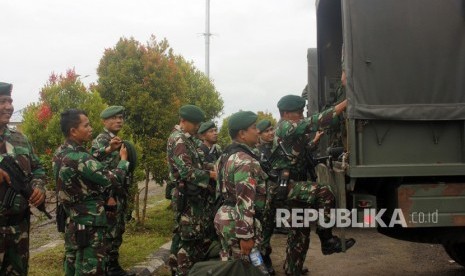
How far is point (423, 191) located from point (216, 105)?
10.6 metres

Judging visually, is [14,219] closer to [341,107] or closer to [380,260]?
[341,107]

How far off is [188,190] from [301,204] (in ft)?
3.97

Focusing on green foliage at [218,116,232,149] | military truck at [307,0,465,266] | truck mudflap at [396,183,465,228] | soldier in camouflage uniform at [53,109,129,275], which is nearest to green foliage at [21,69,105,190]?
soldier in camouflage uniform at [53,109,129,275]

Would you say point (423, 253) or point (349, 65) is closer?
point (349, 65)

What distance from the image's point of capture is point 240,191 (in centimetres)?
342

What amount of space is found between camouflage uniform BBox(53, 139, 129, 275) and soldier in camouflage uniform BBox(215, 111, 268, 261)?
0.98 metres

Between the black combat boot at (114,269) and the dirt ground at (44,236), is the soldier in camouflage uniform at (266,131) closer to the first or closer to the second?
the black combat boot at (114,269)

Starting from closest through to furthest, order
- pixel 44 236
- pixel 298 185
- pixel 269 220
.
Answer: pixel 298 185 < pixel 269 220 < pixel 44 236

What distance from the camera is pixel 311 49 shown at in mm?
8430

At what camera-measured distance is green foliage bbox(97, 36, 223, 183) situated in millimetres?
7129

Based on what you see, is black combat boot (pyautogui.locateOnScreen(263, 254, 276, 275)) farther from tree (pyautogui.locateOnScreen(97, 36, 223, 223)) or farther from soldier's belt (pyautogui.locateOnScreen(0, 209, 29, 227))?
soldier's belt (pyautogui.locateOnScreen(0, 209, 29, 227))

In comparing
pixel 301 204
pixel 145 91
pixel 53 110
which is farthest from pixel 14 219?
pixel 145 91

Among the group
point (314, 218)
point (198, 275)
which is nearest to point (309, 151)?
point (314, 218)

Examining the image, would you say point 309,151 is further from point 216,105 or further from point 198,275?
point 216,105
